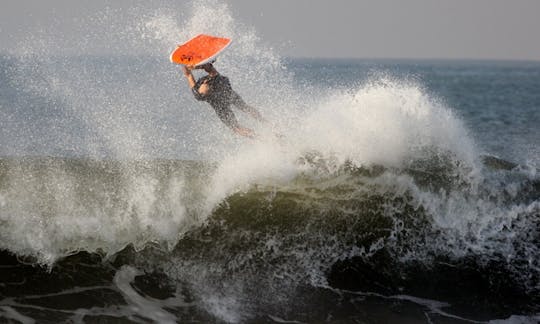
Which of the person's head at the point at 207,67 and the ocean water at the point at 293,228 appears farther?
the person's head at the point at 207,67

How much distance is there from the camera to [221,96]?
31.5 ft

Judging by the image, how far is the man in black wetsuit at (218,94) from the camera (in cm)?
952

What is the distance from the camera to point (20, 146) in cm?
1502

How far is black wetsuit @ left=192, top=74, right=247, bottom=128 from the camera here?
9531 millimetres

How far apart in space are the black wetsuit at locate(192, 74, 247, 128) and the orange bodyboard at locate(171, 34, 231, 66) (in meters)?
0.31

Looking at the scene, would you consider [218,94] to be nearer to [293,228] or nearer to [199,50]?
[199,50]

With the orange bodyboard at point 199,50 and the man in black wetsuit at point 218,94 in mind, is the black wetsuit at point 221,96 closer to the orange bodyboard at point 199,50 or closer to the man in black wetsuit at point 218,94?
the man in black wetsuit at point 218,94

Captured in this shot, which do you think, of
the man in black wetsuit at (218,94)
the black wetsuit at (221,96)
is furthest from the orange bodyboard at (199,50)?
the black wetsuit at (221,96)

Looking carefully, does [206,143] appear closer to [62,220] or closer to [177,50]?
[177,50]

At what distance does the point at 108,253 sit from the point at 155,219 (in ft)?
2.55

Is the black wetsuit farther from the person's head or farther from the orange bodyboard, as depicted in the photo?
the orange bodyboard

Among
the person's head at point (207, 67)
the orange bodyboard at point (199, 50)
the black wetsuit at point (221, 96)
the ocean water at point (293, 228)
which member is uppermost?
the orange bodyboard at point (199, 50)

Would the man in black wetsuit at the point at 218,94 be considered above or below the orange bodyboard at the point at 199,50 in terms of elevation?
below

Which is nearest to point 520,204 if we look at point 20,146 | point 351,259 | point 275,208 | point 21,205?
point 351,259
